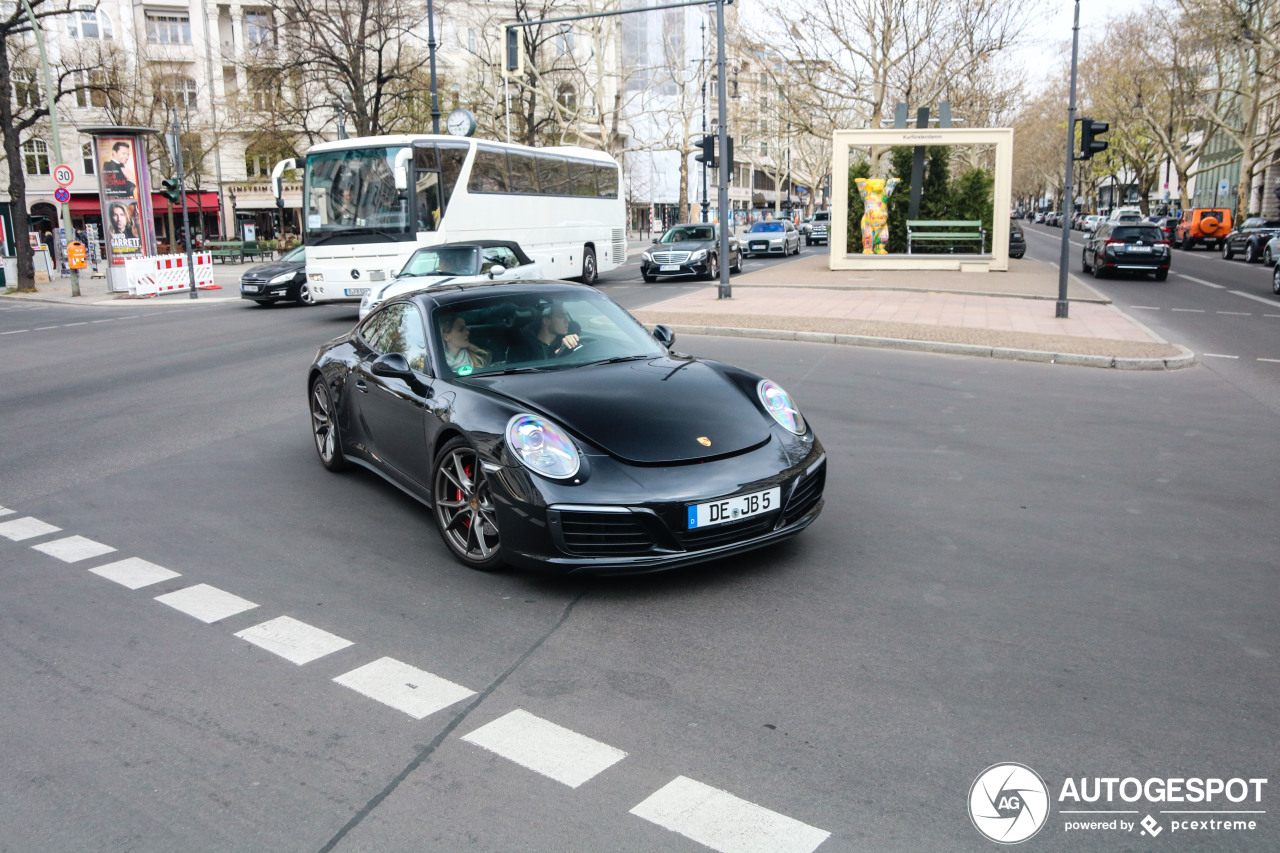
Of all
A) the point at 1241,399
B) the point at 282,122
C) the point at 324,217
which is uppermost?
the point at 282,122

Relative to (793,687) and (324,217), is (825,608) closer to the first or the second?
(793,687)

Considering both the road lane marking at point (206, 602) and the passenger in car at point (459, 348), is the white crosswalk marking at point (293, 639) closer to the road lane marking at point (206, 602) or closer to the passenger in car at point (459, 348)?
the road lane marking at point (206, 602)

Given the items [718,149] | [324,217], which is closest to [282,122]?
[324,217]

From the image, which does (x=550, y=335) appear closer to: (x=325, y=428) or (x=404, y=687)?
(x=325, y=428)

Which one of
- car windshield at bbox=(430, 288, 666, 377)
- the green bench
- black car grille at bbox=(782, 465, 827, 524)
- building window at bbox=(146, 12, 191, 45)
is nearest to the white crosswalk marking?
car windshield at bbox=(430, 288, 666, 377)

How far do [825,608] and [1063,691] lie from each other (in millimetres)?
1121

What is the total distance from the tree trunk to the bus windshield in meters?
13.6

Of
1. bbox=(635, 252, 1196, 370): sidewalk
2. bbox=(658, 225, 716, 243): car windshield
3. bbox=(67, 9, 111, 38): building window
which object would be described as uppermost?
bbox=(67, 9, 111, 38): building window

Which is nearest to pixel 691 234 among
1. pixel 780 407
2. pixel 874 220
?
pixel 874 220

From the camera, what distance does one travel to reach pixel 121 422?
30.5 feet

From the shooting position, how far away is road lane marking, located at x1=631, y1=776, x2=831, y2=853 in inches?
111

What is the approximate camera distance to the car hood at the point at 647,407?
481 centimetres

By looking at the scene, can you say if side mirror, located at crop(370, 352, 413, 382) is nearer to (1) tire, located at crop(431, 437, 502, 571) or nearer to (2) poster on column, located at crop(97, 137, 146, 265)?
(1) tire, located at crop(431, 437, 502, 571)

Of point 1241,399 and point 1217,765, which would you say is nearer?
point 1217,765
